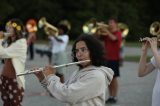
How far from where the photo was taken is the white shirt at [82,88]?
159 inches

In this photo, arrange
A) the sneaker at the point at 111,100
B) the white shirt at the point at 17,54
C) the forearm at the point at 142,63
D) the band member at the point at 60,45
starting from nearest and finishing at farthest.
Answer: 1. the forearm at the point at 142,63
2. the white shirt at the point at 17,54
3. the sneaker at the point at 111,100
4. the band member at the point at 60,45

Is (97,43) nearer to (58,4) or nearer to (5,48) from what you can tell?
(5,48)

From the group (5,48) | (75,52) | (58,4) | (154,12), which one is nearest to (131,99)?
(5,48)

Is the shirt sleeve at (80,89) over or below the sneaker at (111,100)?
over

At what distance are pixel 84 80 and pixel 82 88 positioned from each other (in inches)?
3.1

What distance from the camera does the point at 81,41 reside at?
14.0 ft

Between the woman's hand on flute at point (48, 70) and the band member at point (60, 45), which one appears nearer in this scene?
the woman's hand on flute at point (48, 70)

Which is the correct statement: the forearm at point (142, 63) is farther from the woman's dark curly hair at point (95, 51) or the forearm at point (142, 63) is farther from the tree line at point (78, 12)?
the tree line at point (78, 12)

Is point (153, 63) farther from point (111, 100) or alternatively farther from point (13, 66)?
point (111, 100)

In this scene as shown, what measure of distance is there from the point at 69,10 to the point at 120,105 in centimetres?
3370

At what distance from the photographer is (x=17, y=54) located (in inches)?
286

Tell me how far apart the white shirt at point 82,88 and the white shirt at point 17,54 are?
301 centimetres

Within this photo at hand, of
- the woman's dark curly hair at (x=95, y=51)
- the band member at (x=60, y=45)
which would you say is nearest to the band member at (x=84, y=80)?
the woman's dark curly hair at (x=95, y=51)

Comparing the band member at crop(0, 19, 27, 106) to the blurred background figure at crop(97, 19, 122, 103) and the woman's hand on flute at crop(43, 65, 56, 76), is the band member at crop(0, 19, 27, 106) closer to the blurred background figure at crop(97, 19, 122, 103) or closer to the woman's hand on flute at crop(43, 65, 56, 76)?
the blurred background figure at crop(97, 19, 122, 103)
